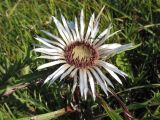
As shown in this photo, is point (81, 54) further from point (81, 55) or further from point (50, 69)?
point (50, 69)

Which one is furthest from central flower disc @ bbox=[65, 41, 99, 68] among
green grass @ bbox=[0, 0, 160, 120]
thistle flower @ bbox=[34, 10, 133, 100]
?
green grass @ bbox=[0, 0, 160, 120]

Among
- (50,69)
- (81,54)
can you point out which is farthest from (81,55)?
(50,69)

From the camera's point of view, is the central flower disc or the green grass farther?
the green grass

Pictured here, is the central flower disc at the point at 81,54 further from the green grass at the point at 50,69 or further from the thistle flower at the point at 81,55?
the green grass at the point at 50,69

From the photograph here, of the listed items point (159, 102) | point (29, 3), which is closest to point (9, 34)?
point (29, 3)

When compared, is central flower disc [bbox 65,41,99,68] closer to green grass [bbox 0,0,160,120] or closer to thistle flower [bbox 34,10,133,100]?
thistle flower [bbox 34,10,133,100]
